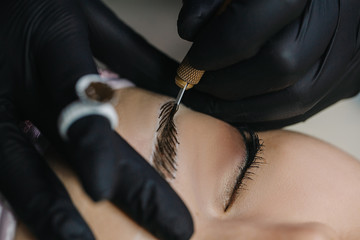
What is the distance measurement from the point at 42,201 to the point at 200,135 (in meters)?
0.31

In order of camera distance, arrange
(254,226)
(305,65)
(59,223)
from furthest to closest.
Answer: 1. (305,65)
2. (254,226)
3. (59,223)

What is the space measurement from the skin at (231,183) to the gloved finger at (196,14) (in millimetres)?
161

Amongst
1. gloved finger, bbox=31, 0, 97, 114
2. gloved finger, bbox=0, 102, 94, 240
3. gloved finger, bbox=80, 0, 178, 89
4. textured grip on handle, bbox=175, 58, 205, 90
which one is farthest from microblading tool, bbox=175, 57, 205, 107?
gloved finger, bbox=0, 102, 94, 240

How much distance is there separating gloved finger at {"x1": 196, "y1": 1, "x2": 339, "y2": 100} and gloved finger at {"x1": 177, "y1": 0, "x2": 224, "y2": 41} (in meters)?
0.12

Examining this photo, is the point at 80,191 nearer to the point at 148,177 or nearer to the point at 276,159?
the point at 148,177

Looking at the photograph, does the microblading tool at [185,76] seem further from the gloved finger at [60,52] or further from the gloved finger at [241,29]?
the gloved finger at [60,52]

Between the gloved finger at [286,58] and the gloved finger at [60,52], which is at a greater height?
the gloved finger at [286,58]

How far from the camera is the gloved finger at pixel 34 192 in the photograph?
54cm

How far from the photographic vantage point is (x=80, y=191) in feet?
2.01

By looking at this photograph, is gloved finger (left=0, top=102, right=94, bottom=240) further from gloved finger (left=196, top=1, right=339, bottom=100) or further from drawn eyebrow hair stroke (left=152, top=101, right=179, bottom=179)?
gloved finger (left=196, top=1, right=339, bottom=100)

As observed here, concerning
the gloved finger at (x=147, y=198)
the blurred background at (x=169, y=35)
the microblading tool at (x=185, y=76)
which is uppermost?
the microblading tool at (x=185, y=76)

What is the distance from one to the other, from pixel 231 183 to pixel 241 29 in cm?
30

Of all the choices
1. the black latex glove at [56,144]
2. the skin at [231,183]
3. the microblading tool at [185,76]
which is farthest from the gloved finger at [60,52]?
the microblading tool at [185,76]

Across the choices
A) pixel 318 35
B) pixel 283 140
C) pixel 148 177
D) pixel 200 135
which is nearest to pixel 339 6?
pixel 318 35
